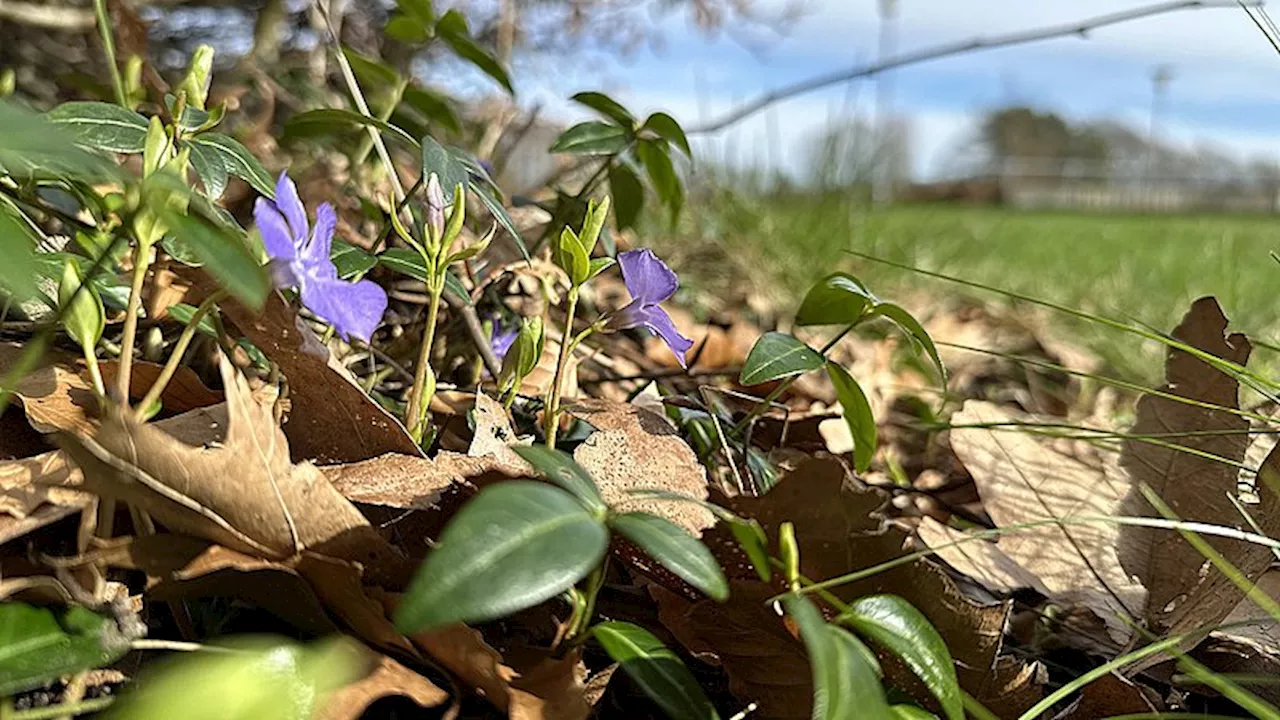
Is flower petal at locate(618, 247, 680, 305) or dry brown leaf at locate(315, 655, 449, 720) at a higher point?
flower petal at locate(618, 247, 680, 305)

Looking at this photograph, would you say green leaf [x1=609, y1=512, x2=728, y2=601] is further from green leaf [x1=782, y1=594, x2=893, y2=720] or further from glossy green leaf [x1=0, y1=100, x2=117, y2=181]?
glossy green leaf [x1=0, y1=100, x2=117, y2=181]

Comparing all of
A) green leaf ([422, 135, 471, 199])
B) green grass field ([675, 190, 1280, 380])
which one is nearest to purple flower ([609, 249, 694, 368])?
green leaf ([422, 135, 471, 199])

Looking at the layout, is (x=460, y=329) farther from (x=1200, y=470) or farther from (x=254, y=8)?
(x=254, y=8)

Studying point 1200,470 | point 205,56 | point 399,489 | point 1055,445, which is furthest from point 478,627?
point 1055,445

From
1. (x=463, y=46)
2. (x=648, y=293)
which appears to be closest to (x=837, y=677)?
(x=648, y=293)

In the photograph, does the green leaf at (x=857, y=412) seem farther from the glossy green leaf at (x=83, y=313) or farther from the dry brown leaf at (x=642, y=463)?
the glossy green leaf at (x=83, y=313)

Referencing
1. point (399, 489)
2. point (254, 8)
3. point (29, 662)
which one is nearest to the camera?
point (29, 662)

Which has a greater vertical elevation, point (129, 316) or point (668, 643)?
point (129, 316)
